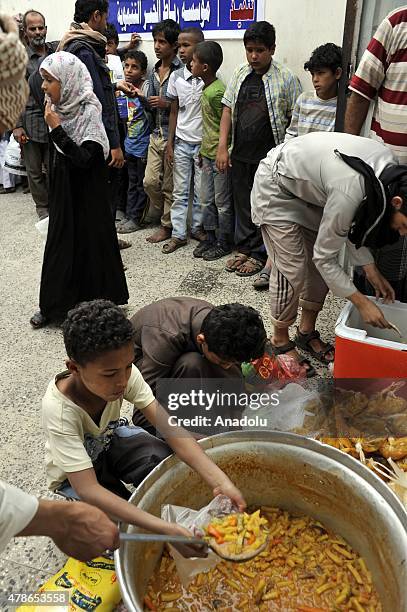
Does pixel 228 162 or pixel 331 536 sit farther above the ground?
pixel 228 162

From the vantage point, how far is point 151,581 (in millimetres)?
1855

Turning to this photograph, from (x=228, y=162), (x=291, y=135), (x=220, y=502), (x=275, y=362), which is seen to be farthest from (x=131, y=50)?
(x=220, y=502)

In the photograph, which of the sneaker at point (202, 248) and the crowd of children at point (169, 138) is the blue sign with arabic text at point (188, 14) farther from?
the sneaker at point (202, 248)

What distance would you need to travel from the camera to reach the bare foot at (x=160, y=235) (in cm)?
517

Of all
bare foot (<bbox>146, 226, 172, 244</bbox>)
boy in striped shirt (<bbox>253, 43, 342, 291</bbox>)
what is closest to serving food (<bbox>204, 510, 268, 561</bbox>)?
boy in striped shirt (<bbox>253, 43, 342, 291</bbox>)

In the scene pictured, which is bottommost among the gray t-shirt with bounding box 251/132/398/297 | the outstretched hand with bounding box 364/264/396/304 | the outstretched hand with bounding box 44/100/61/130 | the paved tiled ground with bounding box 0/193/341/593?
the paved tiled ground with bounding box 0/193/341/593

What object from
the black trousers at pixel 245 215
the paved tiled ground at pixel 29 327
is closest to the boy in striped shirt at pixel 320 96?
the black trousers at pixel 245 215

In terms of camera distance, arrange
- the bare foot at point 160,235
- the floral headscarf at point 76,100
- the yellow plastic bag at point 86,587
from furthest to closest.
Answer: the bare foot at point 160,235
the floral headscarf at point 76,100
the yellow plastic bag at point 86,587

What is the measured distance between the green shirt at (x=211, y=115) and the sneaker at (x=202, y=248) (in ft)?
2.62

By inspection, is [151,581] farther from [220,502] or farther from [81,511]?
[81,511]

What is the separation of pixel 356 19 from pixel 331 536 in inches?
123

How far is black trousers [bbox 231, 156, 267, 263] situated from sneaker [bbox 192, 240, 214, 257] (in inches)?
13.0

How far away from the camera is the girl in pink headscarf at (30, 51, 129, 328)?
10.5 ft

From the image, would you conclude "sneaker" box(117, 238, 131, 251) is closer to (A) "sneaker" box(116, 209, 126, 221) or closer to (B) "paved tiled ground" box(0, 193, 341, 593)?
(B) "paved tiled ground" box(0, 193, 341, 593)
